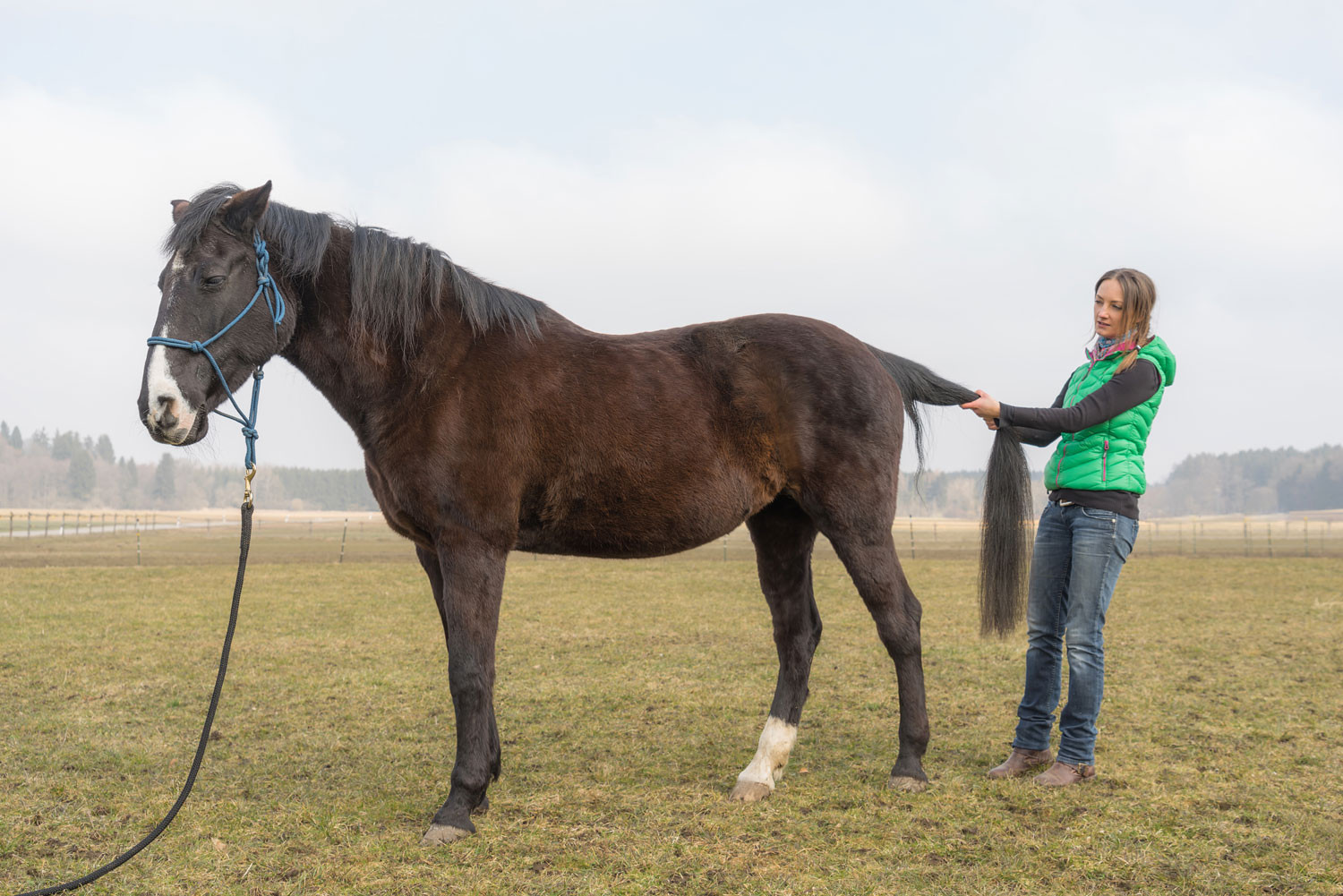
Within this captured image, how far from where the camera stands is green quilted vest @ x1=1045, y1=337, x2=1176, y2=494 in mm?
4129

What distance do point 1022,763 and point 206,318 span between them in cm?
452

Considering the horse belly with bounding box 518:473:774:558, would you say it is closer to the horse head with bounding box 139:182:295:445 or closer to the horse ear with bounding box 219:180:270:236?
the horse head with bounding box 139:182:295:445

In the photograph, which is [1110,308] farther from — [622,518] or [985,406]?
[622,518]

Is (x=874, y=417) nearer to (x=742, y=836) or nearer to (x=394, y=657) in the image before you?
(x=742, y=836)

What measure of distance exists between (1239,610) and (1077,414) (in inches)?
418

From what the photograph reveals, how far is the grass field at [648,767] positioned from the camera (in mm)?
3203

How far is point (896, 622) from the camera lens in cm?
Answer: 427

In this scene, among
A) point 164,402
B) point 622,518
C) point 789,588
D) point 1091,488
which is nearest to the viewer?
point 164,402

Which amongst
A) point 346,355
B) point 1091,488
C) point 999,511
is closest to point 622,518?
point 346,355

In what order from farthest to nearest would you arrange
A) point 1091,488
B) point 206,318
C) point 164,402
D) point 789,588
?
point 789,588 < point 1091,488 < point 206,318 < point 164,402

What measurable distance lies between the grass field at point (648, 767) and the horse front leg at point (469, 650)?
0.21 metres

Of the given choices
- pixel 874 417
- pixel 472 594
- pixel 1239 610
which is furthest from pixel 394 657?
pixel 1239 610

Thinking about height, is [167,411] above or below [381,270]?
below

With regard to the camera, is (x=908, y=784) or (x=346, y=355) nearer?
(x=346, y=355)
